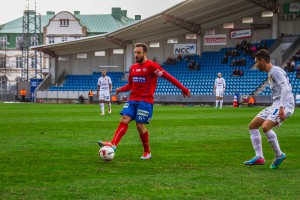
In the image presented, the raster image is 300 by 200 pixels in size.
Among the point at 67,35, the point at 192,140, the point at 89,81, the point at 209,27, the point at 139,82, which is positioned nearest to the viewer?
the point at 139,82

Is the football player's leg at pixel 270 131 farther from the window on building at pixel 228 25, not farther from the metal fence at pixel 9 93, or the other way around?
the metal fence at pixel 9 93

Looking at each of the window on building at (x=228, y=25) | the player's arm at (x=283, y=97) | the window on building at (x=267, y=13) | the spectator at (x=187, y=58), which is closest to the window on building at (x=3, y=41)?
the spectator at (x=187, y=58)

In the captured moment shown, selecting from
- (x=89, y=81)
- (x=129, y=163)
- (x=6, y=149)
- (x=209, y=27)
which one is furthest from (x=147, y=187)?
(x=89, y=81)

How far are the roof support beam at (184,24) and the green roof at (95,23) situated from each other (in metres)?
40.1

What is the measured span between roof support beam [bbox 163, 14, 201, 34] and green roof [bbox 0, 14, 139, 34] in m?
40.1

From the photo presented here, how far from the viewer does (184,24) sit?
57.0m

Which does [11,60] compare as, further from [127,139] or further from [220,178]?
[220,178]

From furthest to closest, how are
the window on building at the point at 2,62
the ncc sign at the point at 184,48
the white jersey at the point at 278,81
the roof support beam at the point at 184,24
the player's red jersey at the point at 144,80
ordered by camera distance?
1. the window on building at the point at 2,62
2. the ncc sign at the point at 184,48
3. the roof support beam at the point at 184,24
4. the player's red jersey at the point at 144,80
5. the white jersey at the point at 278,81

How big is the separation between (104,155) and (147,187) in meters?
2.80

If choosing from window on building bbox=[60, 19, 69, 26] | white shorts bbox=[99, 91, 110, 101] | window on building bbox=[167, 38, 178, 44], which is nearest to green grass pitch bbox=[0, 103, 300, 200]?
white shorts bbox=[99, 91, 110, 101]

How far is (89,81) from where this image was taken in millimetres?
66125

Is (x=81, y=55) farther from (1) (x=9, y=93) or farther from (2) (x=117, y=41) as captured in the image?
(1) (x=9, y=93)

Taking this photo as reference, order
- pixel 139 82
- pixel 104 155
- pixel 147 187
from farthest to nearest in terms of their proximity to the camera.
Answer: pixel 139 82 < pixel 104 155 < pixel 147 187

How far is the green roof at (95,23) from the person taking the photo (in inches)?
3915
